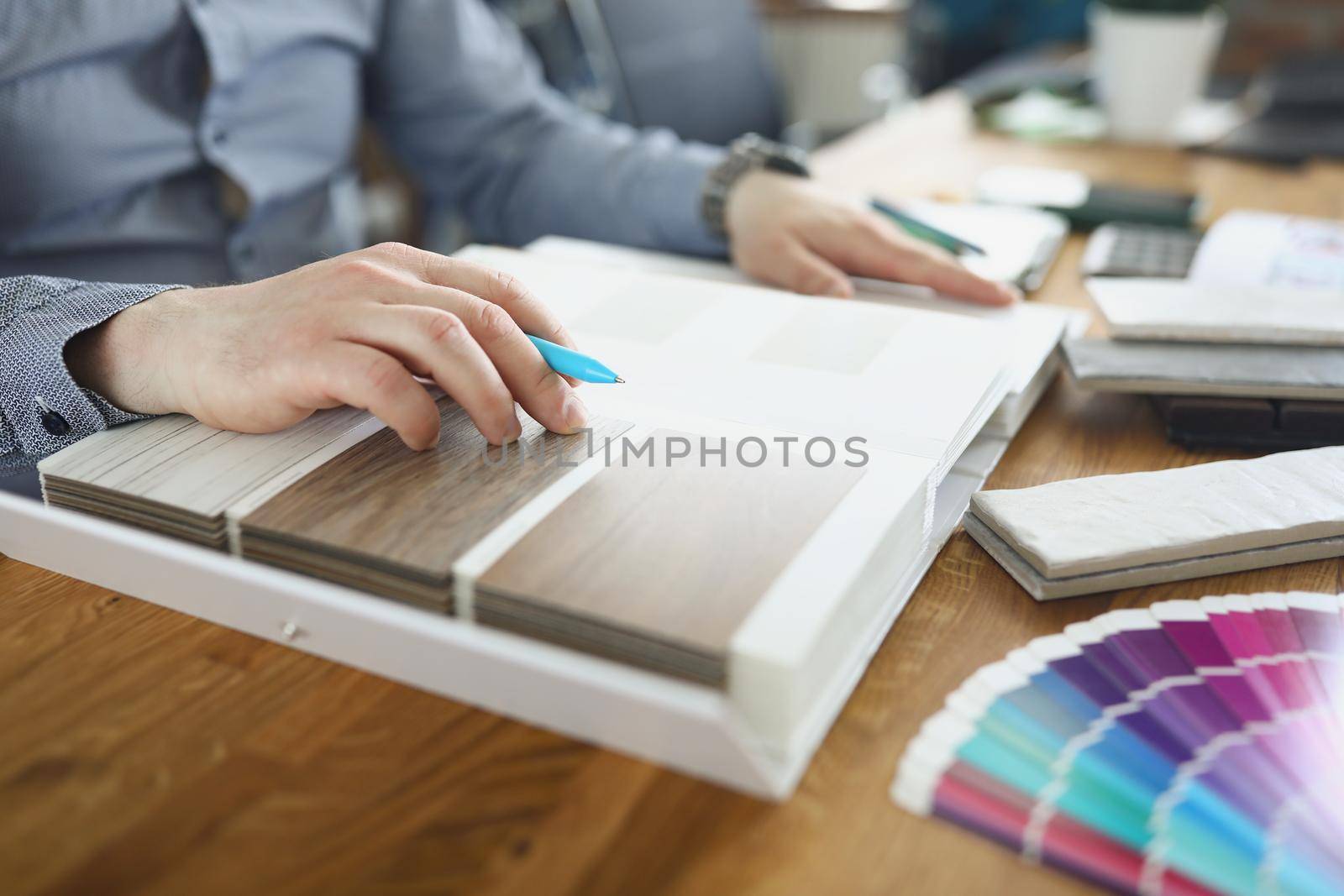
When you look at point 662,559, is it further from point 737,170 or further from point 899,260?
point 737,170

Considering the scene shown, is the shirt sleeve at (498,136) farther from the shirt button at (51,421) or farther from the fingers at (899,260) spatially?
the shirt button at (51,421)

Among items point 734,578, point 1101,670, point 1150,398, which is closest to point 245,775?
point 734,578

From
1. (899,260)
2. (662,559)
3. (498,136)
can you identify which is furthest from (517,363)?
(498,136)

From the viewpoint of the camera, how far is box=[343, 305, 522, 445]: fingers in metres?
0.51

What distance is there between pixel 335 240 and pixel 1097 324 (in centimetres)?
82

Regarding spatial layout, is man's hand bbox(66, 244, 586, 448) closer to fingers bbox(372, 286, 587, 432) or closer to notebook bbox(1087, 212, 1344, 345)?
fingers bbox(372, 286, 587, 432)

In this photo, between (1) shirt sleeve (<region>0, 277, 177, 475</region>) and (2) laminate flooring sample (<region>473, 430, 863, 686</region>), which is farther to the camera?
(1) shirt sleeve (<region>0, 277, 177, 475</region>)

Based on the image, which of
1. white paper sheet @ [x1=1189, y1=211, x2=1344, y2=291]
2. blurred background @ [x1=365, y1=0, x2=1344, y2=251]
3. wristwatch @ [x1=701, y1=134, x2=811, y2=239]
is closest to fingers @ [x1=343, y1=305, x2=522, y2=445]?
wristwatch @ [x1=701, y1=134, x2=811, y2=239]

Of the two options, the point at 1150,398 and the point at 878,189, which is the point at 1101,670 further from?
the point at 878,189

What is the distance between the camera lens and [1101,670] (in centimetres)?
45

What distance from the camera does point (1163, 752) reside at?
15.9 inches

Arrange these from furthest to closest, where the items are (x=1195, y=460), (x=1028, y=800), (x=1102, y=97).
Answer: (x=1102, y=97) < (x=1195, y=460) < (x=1028, y=800)

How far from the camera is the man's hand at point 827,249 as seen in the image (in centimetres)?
78

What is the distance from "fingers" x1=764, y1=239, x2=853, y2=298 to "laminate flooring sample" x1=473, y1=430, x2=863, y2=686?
0.33 meters
